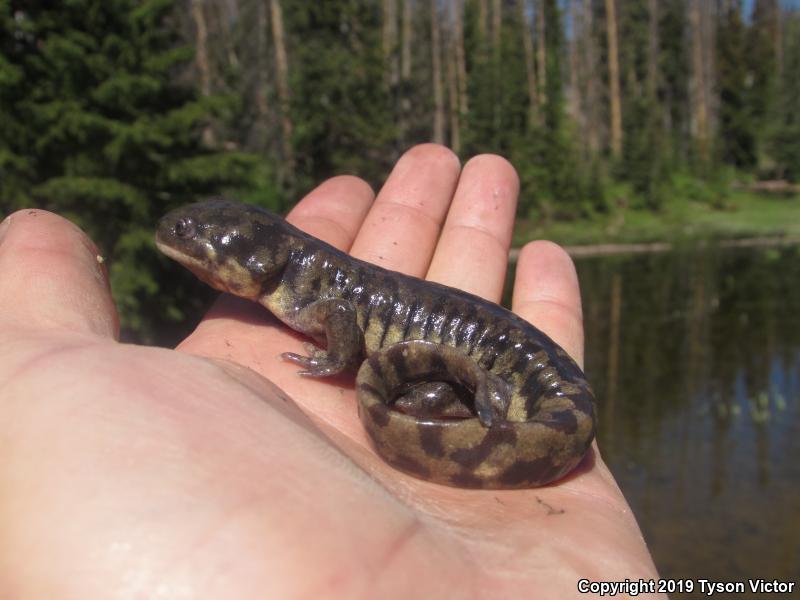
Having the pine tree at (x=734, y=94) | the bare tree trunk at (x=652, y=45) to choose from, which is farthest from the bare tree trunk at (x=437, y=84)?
the pine tree at (x=734, y=94)

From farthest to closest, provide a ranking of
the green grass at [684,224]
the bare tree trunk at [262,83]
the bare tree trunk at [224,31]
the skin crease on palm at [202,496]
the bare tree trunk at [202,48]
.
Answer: the bare tree trunk at [224,31]
the bare tree trunk at [262,83]
the bare tree trunk at [202,48]
the green grass at [684,224]
the skin crease on palm at [202,496]

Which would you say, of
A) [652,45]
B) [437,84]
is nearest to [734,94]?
[652,45]

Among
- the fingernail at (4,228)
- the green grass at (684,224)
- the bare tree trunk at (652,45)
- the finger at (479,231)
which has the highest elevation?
the fingernail at (4,228)

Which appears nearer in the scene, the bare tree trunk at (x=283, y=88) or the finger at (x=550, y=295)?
the finger at (x=550, y=295)

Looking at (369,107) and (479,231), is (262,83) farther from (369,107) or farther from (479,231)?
(479,231)

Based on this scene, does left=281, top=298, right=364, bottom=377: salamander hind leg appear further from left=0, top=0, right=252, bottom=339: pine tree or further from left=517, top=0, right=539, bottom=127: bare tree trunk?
left=517, top=0, right=539, bottom=127: bare tree trunk

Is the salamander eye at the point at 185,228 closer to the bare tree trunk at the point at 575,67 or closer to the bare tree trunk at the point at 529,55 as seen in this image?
the bare tree trunk at the point at 529,55

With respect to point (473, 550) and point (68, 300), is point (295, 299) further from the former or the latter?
point (473, 550)
